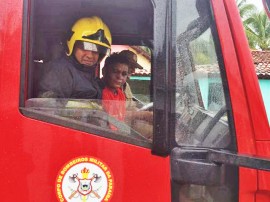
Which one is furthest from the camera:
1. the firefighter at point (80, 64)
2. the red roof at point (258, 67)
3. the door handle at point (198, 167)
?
the firefighter at point (80, 64)

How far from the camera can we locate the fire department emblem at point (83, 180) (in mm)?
1567

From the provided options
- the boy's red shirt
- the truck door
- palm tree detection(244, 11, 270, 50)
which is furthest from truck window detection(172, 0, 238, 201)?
palm tree detection(244, 11, 270, 50)

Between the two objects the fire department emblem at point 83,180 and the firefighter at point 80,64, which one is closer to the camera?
the fire department emblem at point 83,180

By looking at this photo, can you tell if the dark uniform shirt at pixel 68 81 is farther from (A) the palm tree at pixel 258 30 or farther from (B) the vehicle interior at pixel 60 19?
(A) the palm tree at pixel 258 30

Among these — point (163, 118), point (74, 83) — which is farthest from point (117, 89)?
point (163, 118)

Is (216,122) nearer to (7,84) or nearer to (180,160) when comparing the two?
(180,160)

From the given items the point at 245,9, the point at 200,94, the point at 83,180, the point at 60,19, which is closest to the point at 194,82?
the point at 200,94

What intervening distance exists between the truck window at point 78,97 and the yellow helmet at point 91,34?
0.05m

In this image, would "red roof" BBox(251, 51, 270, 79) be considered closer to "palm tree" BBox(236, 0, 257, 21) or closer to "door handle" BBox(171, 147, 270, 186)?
"palm tree" BBox(236, 0, 257, 21)

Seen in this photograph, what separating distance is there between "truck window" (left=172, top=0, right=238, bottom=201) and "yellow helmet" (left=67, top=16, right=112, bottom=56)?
43 cm

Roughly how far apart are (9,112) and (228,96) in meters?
0.86

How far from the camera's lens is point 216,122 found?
5.54 ft

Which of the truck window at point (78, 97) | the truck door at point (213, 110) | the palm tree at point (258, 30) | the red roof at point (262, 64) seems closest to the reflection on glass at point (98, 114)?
the truck window at point (78, 97)

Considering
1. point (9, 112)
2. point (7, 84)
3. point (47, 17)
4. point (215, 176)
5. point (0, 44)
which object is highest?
point (47, 17)
